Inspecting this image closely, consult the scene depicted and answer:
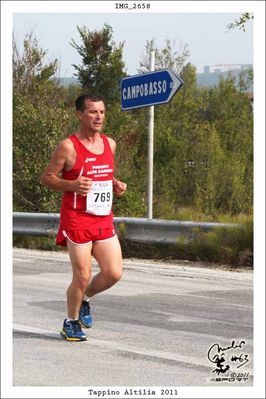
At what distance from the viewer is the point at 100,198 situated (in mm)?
7094

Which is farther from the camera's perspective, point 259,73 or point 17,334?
point 17,334

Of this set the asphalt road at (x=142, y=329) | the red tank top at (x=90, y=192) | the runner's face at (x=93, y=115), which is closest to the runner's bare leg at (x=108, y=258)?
the red tank top at (x=90, y=192)

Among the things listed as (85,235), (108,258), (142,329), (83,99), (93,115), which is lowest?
(142,329)

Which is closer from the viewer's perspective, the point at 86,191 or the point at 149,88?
the point at 86,191

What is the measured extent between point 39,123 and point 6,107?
995cm

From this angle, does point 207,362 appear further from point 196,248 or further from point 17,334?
point 196,248

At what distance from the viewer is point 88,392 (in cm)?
570

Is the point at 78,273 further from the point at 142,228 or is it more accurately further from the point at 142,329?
the point at 142,228

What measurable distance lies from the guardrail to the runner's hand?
18.3 feet

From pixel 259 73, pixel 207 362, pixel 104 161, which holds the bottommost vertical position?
pixel 207 362

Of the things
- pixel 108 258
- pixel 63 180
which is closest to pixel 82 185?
pixel 63 180

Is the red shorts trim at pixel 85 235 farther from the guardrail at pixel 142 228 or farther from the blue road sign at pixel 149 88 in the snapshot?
the guardrail at pixel 142 228

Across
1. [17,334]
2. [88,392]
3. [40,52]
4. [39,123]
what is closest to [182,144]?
[40,52]

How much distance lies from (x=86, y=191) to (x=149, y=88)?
206 inches
